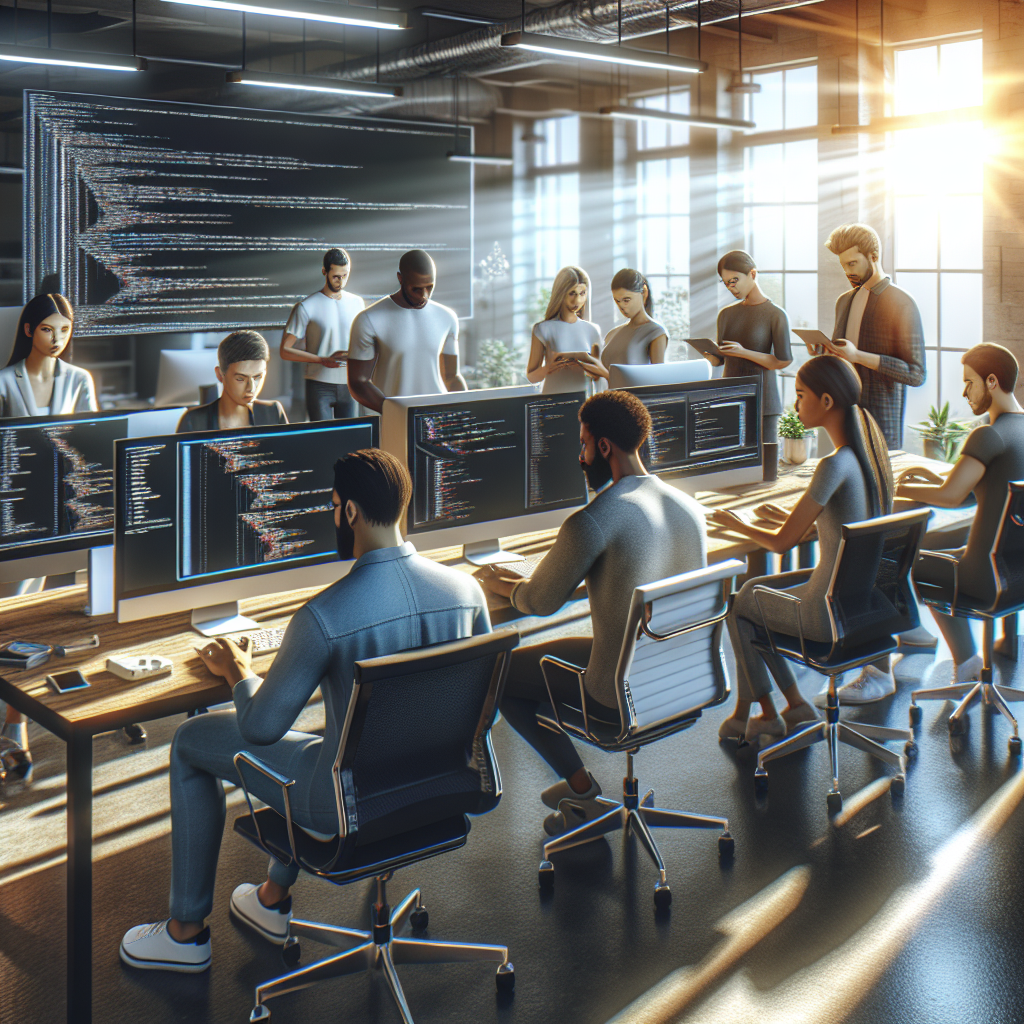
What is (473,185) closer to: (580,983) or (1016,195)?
(1016,195)

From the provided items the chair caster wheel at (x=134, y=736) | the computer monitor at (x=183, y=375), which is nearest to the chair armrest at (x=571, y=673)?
the chair caster wheel at (x=134, y=736)

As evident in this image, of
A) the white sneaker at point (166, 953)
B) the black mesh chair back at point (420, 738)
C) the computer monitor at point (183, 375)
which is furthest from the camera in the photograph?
the computer monitor at point (183, 375)

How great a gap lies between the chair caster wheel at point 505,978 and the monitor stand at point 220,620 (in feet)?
3.29

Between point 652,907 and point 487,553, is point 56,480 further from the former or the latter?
point 652,907

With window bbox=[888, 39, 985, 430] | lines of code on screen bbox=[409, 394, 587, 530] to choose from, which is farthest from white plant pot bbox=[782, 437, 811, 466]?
window bbox=[888, 39, 985, 430]

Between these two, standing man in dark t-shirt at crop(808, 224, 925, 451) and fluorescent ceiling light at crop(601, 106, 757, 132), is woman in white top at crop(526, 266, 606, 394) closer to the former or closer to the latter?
standing man in dark t-shirt at crop(808, 224, 925, 451)

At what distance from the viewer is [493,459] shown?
3229 millimetres

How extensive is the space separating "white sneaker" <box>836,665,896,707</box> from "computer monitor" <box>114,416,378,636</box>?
2139 mm

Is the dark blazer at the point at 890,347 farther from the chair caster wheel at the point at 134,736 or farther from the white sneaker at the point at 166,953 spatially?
the white sneaker at the point at 166,953

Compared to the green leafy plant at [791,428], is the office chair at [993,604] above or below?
below

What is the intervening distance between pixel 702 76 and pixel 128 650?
856 cm

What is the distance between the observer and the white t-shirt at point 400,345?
478 centimetres

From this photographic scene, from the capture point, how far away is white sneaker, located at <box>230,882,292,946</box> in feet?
8.37

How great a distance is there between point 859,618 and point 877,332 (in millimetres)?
2177
